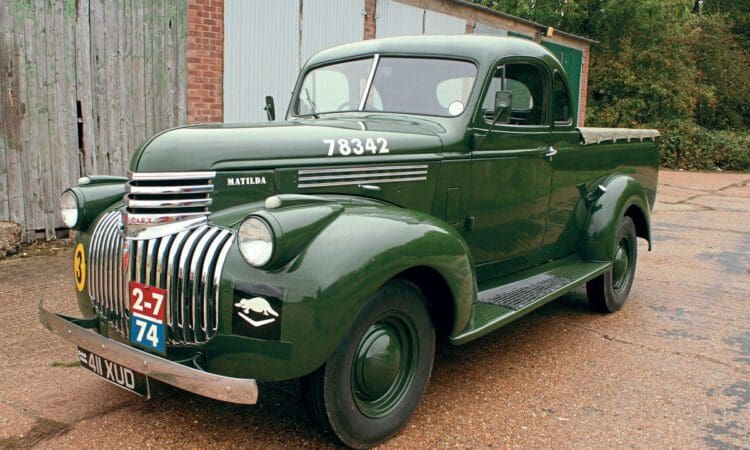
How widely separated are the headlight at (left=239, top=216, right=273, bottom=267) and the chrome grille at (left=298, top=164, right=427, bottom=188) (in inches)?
24.1

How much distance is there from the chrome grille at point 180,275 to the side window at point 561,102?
275 centimetres

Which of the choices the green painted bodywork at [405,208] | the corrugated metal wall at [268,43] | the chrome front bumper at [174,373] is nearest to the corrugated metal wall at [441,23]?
the corrugated metal wall at [268,43]

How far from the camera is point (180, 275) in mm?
2463

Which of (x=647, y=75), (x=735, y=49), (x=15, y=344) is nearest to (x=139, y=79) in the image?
(x=15, y=344)

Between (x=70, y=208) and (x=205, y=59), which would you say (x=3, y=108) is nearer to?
(x=205, y=59)

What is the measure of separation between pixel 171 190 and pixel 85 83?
14.5 feet

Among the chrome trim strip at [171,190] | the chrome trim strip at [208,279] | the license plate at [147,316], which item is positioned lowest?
the license plate at [147,316]

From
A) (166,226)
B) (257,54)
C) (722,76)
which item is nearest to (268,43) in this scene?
(257,54)

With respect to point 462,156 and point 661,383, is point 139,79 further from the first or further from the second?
point 661,383

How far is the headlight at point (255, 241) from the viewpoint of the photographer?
230 centimetres

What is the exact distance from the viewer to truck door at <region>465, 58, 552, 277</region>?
3.73 metres

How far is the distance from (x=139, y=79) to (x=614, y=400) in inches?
220

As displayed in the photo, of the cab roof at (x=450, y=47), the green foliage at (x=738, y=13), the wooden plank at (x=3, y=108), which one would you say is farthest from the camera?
the green foliage at (x=738, y=13)

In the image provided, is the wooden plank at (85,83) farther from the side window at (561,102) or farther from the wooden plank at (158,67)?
the side window at (561,102)
